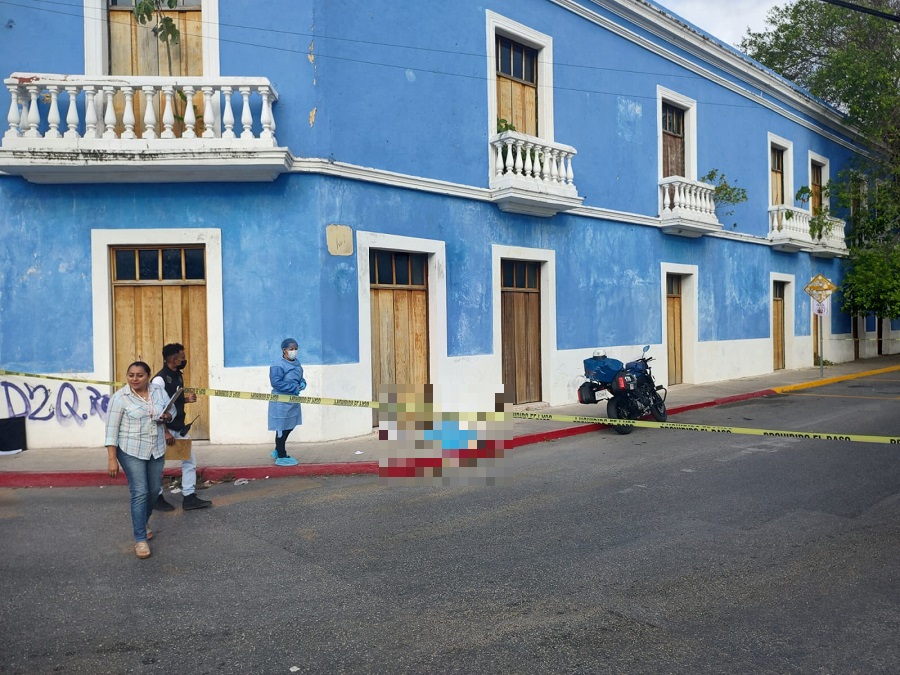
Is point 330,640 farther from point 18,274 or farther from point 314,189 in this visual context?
point 18,274

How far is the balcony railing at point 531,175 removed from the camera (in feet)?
37.7

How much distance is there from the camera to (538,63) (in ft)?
42.0

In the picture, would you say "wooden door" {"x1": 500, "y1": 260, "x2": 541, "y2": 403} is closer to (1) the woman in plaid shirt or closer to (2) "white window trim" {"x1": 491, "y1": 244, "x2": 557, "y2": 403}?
(2) "white window trim" {"x1": 491, "y1": 244, "x2": 557, "y2": 403}

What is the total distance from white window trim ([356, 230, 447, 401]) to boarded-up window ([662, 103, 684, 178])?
7.48 metres

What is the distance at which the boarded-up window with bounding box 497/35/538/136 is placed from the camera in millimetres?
12164

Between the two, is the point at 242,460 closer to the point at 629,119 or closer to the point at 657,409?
the point at 657,409

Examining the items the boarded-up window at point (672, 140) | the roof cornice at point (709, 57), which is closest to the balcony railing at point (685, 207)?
the boarded-up window at point (672, 140)

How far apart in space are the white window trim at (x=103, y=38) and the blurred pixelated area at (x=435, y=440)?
5.31m

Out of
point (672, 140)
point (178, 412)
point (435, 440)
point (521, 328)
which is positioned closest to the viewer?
point (178, 412)

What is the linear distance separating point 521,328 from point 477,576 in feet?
26.8

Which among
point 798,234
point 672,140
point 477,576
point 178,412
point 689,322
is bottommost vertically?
point 477,576

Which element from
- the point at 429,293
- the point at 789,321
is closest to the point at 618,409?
the point at 429,293

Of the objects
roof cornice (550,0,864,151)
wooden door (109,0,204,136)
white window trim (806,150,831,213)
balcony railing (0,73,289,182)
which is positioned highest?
roof cornice (550,0,864,151)

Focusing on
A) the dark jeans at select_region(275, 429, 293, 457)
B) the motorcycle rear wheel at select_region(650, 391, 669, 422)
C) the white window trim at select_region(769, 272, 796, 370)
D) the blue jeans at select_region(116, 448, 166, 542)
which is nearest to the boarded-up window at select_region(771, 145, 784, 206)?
the white window trim at select_region(769, 272, 796, 370)
